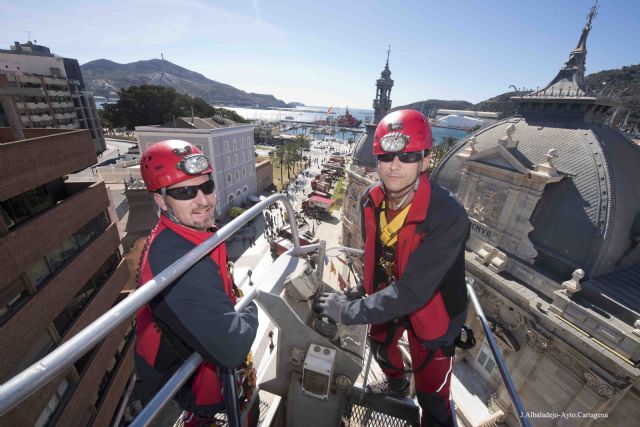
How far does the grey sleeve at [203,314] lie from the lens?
277 centimetres

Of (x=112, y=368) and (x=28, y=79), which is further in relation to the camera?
(x=28, y=79)

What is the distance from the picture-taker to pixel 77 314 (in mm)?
11523

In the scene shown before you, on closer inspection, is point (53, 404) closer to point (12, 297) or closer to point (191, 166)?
point (12, 297)

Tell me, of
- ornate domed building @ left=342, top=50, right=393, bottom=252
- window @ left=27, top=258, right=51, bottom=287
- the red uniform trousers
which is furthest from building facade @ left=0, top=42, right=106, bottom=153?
the red uniform trousers

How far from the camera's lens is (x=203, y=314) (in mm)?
2779

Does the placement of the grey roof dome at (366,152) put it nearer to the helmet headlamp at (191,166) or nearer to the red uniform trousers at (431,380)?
the red uniform trousers at (431,380)

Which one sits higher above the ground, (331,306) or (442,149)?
(331,306)

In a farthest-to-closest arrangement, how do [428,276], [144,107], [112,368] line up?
[144,107] < [112,368] < [428,276]

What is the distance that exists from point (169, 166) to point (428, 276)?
3822 millimetres

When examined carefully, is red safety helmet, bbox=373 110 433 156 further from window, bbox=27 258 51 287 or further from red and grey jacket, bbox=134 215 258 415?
window, bbox=27 258 51 287

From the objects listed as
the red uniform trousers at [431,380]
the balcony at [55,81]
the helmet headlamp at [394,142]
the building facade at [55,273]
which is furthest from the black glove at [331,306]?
the balcony at [55,81]

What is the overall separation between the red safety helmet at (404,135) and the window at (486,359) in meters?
17.7

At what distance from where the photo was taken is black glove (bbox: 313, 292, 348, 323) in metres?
4.02

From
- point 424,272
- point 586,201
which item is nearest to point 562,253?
point 586,201
